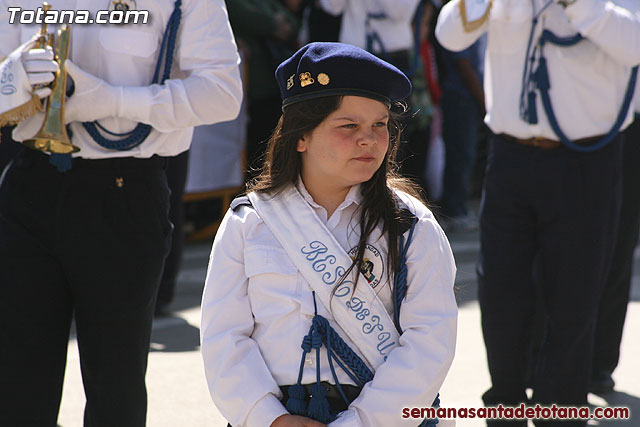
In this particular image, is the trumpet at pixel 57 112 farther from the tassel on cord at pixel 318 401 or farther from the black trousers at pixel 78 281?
the tassel on cord at pixel 318 401

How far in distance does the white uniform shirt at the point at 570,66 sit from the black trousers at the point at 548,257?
11 centimetres

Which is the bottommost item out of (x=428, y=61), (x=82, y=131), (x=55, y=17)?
(x=428, y=61)

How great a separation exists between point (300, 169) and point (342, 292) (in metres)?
0.41

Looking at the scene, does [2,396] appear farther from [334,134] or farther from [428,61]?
[428,61]

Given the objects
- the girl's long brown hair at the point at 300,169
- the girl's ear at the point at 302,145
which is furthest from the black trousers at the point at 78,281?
the girl's ear at the point at 302,145

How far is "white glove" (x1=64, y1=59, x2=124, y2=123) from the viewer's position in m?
2.94

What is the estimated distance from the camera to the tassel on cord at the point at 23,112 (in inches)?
113

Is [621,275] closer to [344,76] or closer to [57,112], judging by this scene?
[344,76]

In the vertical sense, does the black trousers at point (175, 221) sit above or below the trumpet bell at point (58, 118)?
below

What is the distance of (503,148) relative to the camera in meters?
3.92

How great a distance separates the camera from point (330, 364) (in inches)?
97.5

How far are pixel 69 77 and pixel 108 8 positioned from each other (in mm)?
243

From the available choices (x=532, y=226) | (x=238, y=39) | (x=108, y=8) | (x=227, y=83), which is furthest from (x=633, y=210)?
(x=238, y=39)

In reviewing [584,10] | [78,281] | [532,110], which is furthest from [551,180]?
[78,281]
